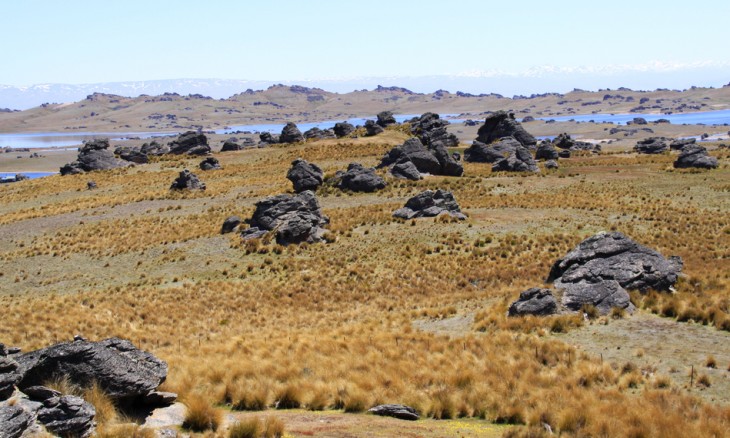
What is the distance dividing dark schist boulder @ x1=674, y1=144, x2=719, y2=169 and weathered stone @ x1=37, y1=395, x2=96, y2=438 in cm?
7996

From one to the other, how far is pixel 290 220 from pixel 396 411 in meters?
30.8

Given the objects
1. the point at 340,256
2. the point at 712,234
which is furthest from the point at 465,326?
the point at 712,234

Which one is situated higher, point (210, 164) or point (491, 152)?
point (491, 152)

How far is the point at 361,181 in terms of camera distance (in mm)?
62125

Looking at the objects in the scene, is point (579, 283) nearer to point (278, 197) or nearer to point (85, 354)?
point (85, 354)

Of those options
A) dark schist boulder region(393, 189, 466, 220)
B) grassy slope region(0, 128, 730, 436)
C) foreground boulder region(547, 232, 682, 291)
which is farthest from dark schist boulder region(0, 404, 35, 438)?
dark schist boulder region(393, 189, 466, 220)

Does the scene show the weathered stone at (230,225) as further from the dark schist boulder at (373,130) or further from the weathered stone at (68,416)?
the dark schist boulder at (373,130)

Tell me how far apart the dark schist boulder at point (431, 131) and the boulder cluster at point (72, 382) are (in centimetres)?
9046

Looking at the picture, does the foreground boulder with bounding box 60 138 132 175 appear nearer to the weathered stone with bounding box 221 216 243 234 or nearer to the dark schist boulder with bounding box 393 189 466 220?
the weathered stone with bounding box 221 216 243 234

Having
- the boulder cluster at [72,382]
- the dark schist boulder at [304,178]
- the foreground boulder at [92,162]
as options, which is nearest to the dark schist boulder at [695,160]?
the dark schist boulder at [304,178]

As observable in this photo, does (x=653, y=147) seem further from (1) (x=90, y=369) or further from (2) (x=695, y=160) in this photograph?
(1) (x=90, y=369)

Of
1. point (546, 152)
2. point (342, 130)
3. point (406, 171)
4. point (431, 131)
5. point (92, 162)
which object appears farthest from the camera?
point (342, 130)

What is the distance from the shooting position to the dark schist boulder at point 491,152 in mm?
87500

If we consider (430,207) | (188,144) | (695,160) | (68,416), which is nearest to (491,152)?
(695,160)
